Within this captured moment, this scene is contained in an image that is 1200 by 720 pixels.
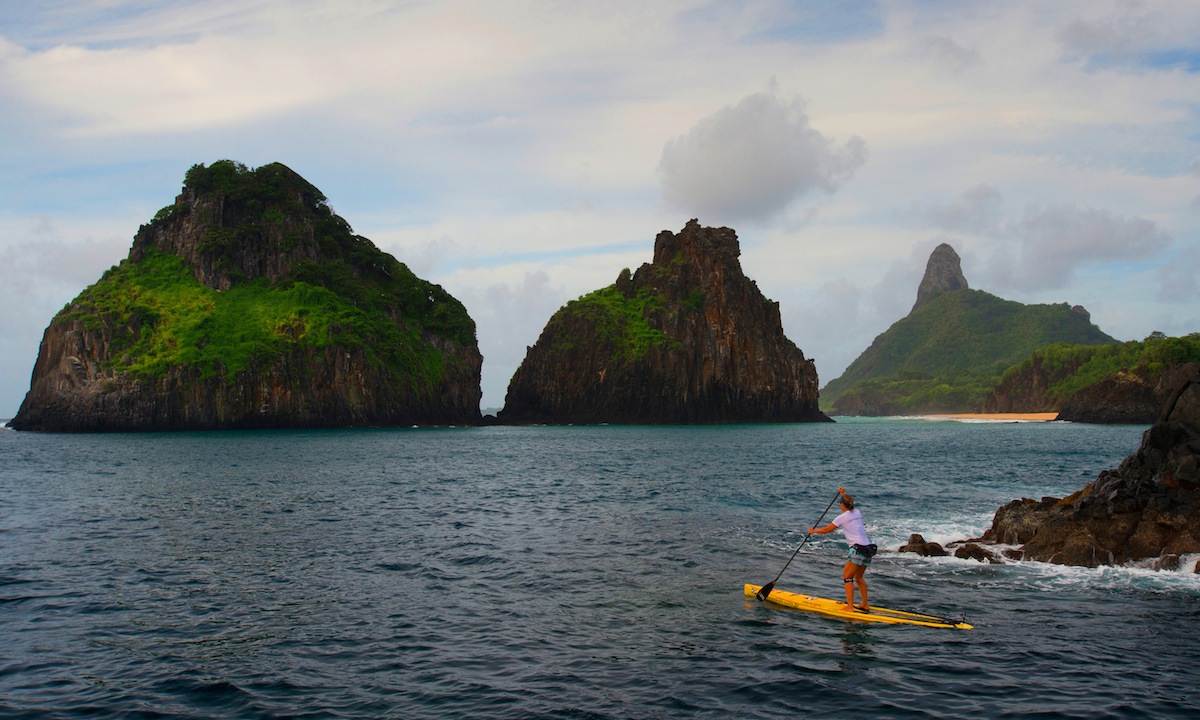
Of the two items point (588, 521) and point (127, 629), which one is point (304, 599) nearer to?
point (127, 629)

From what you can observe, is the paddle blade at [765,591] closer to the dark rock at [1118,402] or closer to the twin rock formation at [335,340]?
the twin rock formation at [335,340]

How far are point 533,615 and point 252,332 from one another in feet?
417

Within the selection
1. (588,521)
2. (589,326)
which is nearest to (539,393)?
(589,326)

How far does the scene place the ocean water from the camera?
14211 millimetres

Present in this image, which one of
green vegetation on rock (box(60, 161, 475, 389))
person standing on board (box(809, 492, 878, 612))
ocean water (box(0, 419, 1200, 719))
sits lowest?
ocean water (box(0, 419, 1200, 719))

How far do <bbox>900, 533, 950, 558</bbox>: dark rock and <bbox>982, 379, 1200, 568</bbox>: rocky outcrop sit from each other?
266cm

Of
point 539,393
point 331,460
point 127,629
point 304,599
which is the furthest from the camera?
point 539,393

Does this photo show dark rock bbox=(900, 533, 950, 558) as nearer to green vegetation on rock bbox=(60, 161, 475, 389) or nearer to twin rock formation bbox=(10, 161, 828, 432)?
twin rock formation bbox=(10, 161, 828, 432)

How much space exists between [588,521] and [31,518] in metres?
24.3

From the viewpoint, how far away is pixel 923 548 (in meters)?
28.5

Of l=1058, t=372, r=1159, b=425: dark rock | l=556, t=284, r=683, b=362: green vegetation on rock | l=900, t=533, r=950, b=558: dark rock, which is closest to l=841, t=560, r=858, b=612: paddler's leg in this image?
l=900, t=533, r=950, b=558: dark rock

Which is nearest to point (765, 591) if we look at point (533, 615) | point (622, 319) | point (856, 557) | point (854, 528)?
point (856, 557)

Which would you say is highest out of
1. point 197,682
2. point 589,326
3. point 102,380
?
point 589,326

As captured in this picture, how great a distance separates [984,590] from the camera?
23031 mm
